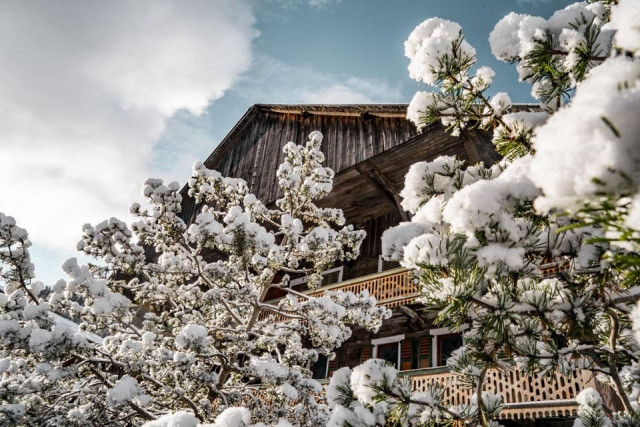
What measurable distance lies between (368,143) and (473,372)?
33.9 ft

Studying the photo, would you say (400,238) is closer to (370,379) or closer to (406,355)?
(370,379)

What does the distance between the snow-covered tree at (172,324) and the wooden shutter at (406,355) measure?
372cm

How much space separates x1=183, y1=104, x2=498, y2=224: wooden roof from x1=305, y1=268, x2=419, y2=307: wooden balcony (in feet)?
8.62

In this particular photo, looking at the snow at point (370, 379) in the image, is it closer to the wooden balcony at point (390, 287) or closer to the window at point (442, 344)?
the wooden balcony at point (390, 287)

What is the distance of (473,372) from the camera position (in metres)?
2.51

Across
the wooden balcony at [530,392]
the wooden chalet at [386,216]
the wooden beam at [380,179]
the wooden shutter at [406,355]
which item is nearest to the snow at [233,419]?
the wooden balcony at [530,392]

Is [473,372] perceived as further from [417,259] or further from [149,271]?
[149,271]

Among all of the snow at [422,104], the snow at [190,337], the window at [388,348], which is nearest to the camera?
the snow at [422,104]

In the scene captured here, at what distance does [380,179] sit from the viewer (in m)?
11.2

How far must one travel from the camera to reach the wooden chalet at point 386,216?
22.8 feet

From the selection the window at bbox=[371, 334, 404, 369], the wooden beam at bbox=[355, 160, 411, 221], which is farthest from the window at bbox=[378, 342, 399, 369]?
the wooden beam at bbox=[355, 160, 411, 221]

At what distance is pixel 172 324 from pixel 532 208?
313 inches

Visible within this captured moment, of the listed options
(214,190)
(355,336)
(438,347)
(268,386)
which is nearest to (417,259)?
(268,386)

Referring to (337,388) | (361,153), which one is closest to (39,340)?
(337,388)
